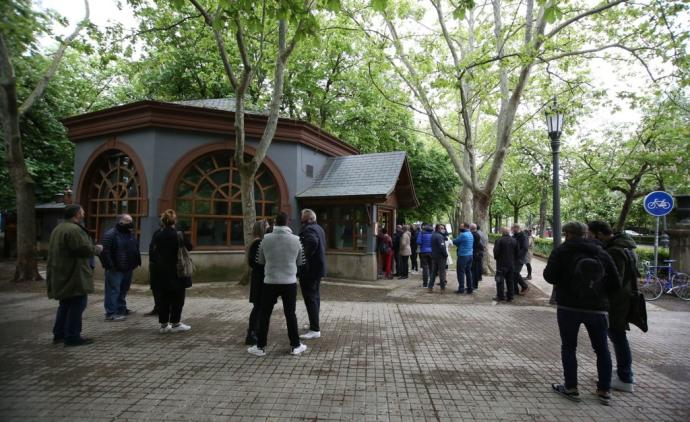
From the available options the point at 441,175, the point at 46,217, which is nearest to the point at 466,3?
the point at 441,175

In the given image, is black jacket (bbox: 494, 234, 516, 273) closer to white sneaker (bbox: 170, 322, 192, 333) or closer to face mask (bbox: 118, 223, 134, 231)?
white sneaker (bbox: 170, 322, 192, 333)

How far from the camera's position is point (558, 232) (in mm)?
8656

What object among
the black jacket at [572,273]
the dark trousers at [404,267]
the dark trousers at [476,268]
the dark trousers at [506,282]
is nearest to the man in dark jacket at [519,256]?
the dark trousers at [506,282]

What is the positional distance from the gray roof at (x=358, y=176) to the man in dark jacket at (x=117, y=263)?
565 centimetres

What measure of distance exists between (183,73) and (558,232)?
17855mm

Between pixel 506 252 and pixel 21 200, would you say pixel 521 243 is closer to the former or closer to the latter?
pixel 506 252

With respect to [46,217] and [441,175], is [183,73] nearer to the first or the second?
[46,217]

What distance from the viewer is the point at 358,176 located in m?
12.1

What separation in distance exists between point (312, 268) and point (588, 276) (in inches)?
130

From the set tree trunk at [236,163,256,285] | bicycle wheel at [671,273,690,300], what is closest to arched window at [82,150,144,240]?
tree trunk at [236,163,256,285]

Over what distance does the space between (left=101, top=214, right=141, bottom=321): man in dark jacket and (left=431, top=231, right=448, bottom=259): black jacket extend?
674 cm

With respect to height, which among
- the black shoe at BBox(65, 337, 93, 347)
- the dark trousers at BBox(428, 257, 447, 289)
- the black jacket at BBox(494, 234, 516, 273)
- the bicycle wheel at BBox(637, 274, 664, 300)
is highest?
the black jacket at BBox(494, 234, 516, 273)

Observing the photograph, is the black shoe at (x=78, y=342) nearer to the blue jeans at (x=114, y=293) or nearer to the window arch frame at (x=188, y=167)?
the blue jeans at (x=114, y=293)

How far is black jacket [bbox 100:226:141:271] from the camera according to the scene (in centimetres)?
628
